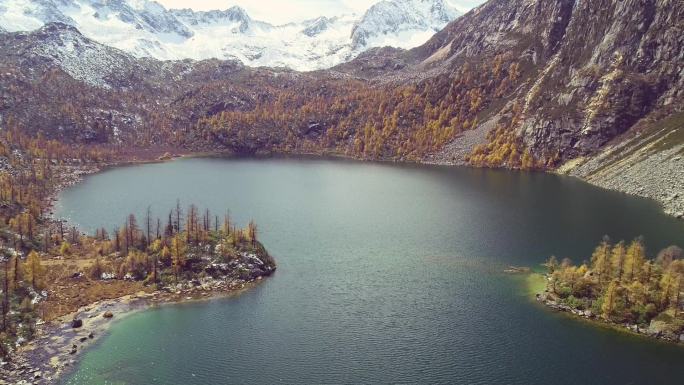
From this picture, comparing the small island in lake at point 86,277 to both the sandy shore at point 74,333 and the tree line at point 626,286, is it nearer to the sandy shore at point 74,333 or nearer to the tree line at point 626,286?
the sandy shore at point 74,333

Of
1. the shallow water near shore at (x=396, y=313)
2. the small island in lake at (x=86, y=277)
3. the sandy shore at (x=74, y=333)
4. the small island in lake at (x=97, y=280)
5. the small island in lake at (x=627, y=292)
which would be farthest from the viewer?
the small island in lake at (x=627, y=292)

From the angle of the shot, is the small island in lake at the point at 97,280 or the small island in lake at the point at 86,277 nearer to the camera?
the small island in lake at the point at 86,277

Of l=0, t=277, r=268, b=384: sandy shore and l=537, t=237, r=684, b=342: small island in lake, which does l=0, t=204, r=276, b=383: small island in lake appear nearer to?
l=0, t=277, r=268, b=384: sandy shore

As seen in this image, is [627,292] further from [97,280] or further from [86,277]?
[86,277]

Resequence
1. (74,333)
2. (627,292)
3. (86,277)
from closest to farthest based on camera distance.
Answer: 1. (74,333)
2. (627,292)
3. (86,277)

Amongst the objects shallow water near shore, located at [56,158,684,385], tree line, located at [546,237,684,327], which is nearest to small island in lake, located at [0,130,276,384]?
shallow water near shore, located at [56,158,684,385]

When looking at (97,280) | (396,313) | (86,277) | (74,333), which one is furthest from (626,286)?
(86,277)

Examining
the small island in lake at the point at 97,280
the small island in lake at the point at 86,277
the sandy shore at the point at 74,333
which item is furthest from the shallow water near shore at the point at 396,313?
the small island in lake at the point at 97,280
